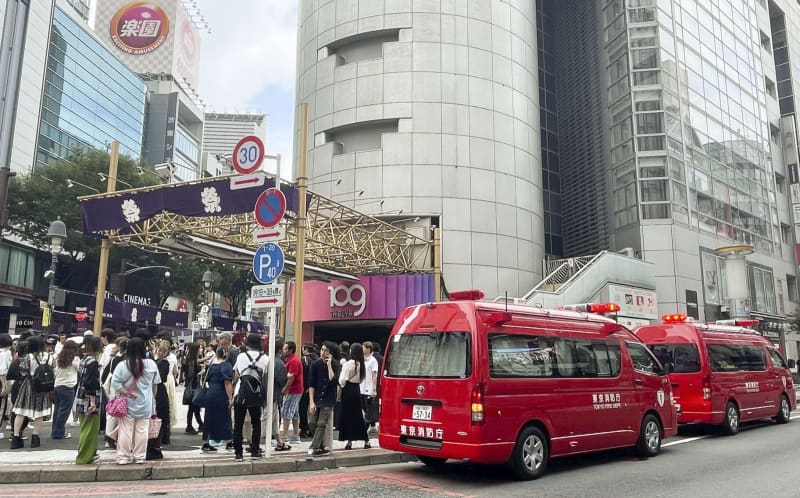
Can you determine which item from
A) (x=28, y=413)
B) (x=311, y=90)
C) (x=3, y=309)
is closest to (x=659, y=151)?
(x=311, y=90)

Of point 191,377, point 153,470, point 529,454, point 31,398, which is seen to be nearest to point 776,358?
point 529,454

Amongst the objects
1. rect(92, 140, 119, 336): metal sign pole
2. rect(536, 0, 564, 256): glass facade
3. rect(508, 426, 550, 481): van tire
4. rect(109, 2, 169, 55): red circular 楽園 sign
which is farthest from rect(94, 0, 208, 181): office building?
rect(508, 426, 550, 481): van tire

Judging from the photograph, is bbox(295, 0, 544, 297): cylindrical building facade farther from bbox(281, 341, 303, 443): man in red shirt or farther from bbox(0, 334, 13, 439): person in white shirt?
bbox(0, 334, 13, 439): person in white shirt

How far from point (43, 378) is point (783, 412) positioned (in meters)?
16.1

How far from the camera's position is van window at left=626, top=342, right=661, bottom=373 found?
10.0 m

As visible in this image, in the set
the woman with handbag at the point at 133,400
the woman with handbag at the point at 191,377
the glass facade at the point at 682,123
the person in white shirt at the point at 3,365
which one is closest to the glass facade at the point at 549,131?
the glass facade at the point at 682,123

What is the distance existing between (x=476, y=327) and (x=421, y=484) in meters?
2.11

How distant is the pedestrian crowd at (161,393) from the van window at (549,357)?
8.32 ft

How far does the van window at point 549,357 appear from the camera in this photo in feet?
26.2

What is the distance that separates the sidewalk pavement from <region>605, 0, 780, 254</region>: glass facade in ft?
84.9

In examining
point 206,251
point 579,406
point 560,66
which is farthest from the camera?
point 560,66

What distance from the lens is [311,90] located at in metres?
30.2

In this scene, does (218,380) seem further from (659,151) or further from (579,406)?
(659,151)

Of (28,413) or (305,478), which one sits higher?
(28,413)
